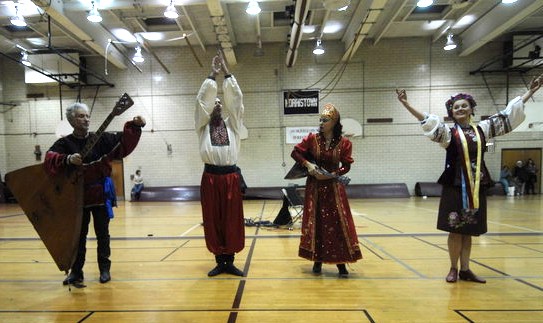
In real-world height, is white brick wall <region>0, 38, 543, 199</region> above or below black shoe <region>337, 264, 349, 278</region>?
above

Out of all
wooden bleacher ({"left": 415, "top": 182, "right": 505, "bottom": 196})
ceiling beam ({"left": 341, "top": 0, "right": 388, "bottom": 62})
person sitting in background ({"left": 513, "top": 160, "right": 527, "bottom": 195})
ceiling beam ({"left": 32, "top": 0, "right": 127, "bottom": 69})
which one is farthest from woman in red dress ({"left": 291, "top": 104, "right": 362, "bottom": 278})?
person sitting in background ({"left": 513, "top": 160, "right": 527, "bottom": 195})

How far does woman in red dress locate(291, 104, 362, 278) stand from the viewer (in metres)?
2.93

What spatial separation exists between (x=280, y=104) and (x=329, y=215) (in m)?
9.49

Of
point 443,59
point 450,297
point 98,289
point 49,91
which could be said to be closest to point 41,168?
point 98,289

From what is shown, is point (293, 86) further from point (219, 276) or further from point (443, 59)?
point (219, 276)

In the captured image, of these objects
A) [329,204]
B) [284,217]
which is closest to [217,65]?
[329,204]

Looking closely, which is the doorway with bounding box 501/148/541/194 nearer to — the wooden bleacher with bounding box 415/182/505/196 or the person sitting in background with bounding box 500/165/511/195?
the person sitting in background with bounding box 500/165/511/195

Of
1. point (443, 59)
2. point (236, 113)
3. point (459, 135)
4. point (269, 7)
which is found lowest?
point (459, 135)

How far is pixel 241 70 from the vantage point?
39.6ft

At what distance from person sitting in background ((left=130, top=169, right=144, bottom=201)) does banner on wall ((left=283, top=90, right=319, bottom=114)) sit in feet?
20.5

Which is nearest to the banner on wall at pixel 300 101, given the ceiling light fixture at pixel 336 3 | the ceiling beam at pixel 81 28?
the ceiling light fixture at pixel 336 3

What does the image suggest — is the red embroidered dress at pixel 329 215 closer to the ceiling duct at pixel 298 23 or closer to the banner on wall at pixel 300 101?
the ceiling duct at pixel 298 23

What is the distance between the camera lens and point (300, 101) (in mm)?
12031

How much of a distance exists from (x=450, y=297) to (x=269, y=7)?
29.0 feet
